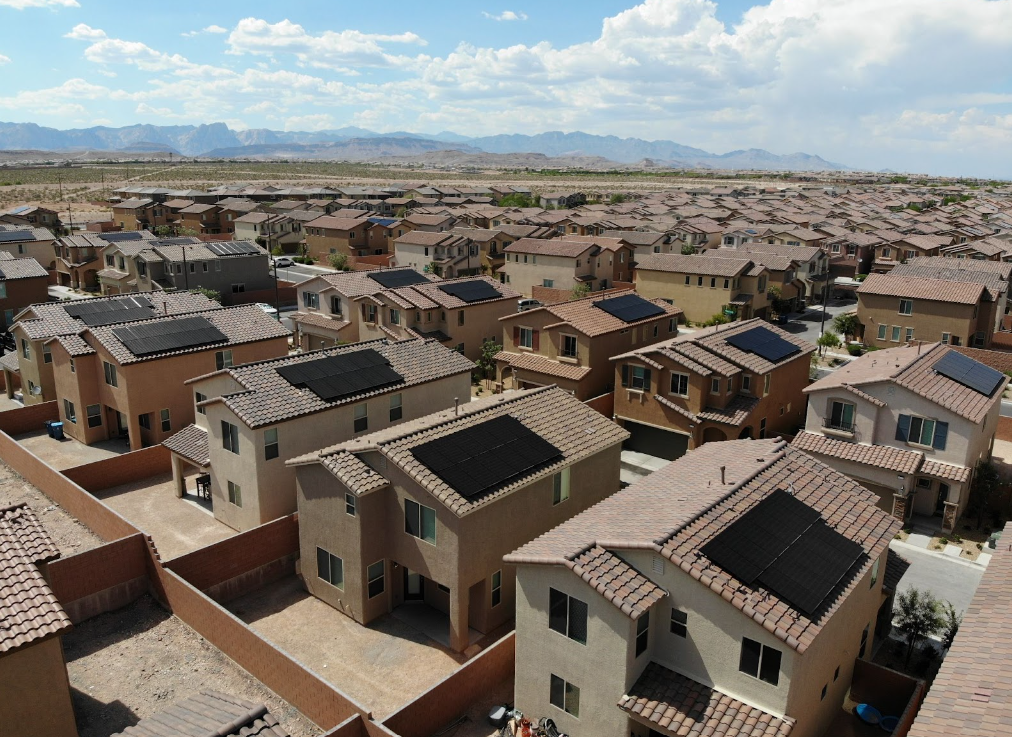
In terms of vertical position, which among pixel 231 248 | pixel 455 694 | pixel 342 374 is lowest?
pixel 455 694

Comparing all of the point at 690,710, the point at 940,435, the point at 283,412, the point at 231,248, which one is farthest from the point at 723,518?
the point at 231,248

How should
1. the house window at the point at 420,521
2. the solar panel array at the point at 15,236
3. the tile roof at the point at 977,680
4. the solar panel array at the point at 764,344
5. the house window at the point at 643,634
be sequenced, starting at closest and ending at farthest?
the tile roof at the point at 977,680
the house window at the point at 643,634
the house window at the point at 420,521
the solar panel array at the point at 764,344
the solar panel array at the point at 15,236

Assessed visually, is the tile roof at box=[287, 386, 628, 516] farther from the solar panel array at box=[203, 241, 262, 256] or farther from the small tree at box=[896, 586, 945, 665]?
the solar panel array at box=[203, 241, 262, 256]

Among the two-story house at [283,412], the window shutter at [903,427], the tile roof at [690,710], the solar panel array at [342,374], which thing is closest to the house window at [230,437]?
the two-story house at [283,412]

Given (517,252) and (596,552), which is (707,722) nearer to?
(596,552)

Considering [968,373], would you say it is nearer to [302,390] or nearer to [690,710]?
[690,710]

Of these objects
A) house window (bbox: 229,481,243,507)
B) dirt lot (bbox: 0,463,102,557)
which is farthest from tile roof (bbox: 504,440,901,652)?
dirt lot (bbox: 0,463,102,557)

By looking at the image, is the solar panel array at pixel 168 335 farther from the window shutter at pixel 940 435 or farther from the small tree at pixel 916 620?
the window shutter at pixel 940 435
